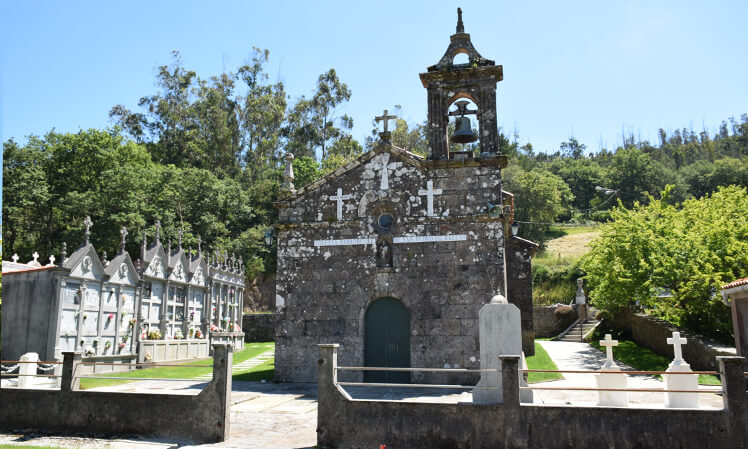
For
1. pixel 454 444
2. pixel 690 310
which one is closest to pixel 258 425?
pixel 454 444

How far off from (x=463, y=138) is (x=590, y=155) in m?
115

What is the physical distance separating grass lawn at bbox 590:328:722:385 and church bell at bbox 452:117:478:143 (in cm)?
925

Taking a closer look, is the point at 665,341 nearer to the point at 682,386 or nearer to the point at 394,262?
the point at 682,386

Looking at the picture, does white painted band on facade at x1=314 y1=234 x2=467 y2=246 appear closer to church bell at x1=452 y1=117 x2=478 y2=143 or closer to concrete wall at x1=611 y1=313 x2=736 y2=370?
church bell at x1=452 y1=117 x2=478 y2=143

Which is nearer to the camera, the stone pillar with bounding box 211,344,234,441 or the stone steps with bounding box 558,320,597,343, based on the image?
the stone pillar with bounding box 211,344,234,441

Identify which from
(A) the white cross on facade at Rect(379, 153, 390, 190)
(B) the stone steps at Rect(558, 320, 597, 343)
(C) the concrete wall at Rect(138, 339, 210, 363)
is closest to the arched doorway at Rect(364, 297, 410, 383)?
(A) the white cross on facade at Rect(379, 153, 390, 190)

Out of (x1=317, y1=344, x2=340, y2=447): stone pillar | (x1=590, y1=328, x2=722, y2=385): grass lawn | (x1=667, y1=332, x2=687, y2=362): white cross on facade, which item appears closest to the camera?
(x1=317, y1=344, x2=340, y2=447): stone pillar

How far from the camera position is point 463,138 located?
15625 mm

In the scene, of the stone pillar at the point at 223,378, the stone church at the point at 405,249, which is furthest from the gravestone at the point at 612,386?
the stone pillar at the point at 223,378

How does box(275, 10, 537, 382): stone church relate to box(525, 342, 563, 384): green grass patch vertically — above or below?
above

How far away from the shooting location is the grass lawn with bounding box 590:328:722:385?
14.9 meters

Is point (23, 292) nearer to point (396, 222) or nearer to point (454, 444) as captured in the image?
point (396, 222)

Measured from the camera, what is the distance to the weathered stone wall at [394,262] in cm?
1460

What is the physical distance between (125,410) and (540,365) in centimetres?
1341
